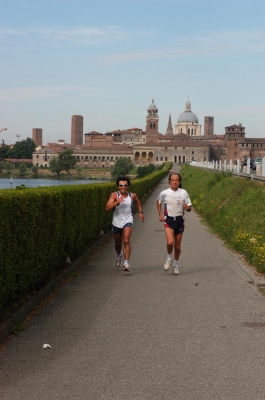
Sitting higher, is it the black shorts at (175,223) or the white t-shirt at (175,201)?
the white t-shirt at (175,201)

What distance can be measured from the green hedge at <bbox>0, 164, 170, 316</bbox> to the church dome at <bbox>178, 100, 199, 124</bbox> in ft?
604

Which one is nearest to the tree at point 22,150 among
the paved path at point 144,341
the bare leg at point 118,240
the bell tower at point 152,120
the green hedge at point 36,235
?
the bell tower at point 152,120

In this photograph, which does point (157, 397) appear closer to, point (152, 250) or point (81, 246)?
point (81, 246)

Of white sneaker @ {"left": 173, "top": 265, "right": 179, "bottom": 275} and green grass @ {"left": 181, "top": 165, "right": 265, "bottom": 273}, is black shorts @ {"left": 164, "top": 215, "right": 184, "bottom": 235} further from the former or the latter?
green grass @ {"left": 181, "top": 165, "right": 265, "bottom": 273}

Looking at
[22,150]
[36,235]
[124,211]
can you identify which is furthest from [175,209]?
[22,150]

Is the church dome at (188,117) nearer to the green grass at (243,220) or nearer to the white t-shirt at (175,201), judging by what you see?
the green grass at (243,220)

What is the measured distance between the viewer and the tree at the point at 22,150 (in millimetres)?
181125

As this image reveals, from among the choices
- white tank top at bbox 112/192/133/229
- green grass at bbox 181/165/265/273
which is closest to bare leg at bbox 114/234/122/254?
white tank top at bbox 112/192/133/229

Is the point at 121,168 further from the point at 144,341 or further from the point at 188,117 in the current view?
the point at 144,341

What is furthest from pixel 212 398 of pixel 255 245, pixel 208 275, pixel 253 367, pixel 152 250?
pixel 152 250

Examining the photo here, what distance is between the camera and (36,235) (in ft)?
22.9

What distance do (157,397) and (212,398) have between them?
0.33 meters

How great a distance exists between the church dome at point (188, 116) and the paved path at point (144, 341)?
186201mm

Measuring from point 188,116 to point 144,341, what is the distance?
7485 inches
